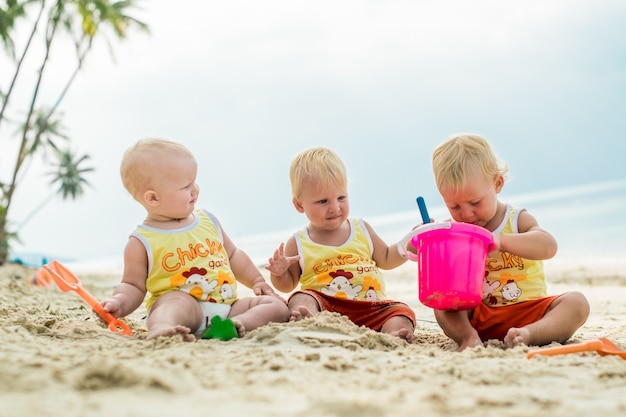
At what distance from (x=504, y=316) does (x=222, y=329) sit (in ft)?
3.73

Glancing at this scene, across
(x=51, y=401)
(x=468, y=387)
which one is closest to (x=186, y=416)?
(x=51, y=401)

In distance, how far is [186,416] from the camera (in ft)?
3.94

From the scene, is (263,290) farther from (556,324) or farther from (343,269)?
(556,324)

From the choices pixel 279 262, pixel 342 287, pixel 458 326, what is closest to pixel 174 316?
pixel 279 262

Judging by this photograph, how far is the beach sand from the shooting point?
128 centimetres

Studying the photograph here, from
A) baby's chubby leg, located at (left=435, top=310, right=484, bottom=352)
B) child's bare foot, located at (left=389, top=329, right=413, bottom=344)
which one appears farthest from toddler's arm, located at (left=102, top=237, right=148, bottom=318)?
baby's chubby leg, located at (left=435, top=310, right=484, bottom=352)

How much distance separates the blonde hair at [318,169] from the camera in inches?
113

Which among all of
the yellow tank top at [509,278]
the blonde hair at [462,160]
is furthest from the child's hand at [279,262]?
the yellow tank top at [509,278]

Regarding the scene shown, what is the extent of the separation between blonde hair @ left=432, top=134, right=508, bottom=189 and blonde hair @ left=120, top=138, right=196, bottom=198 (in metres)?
1.05

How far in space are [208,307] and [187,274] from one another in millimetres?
158

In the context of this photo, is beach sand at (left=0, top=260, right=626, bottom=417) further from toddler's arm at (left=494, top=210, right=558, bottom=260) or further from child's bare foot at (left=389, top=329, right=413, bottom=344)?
toddler's arm at (left=494, top=210, right=558, bottom=260)

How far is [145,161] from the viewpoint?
2.66 m

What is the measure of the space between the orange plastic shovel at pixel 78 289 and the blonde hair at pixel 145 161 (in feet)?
1.44

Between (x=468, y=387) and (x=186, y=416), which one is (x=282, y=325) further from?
(x=186, y=416)
